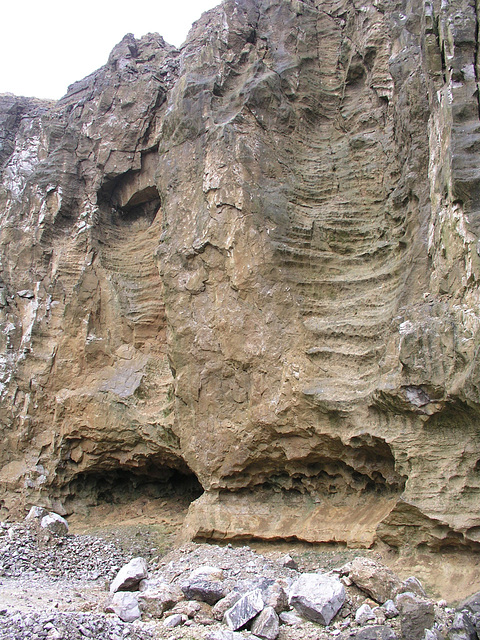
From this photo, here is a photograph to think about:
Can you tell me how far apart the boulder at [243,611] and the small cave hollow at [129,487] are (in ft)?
18.4

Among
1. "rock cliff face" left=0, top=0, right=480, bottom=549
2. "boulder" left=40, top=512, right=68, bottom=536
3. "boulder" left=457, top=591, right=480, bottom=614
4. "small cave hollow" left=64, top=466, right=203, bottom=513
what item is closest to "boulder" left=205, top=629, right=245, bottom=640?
"boulder" left=457, top=591, right=480, bottom=614

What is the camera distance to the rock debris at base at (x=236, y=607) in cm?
442

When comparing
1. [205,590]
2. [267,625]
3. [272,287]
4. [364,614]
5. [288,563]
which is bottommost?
[288,563]

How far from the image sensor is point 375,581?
4.96 m

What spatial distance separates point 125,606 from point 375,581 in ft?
7.72

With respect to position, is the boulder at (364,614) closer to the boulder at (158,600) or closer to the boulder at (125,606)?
the boulder at (158,600)

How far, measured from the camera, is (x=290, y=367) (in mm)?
7750

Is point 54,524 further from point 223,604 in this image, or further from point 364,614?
point 364,614

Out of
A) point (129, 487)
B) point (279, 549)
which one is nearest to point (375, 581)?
point (279, 549)

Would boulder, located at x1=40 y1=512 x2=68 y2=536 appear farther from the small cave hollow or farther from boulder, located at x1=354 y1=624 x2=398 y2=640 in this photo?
boulder, located at x1=354 y1=624 x2=398 y2=640

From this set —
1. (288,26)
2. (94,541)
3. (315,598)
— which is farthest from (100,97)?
(315,598)

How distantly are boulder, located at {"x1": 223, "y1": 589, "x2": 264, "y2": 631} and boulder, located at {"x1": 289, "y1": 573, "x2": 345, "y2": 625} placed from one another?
0.34 meters

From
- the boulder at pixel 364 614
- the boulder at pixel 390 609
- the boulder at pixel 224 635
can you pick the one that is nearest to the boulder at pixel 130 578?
the boulder at pixel 224 635

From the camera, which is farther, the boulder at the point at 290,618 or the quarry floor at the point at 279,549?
the quarry floor at the point at 279,549
